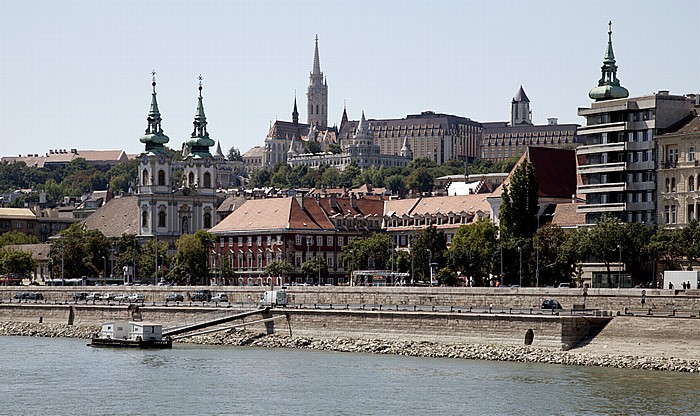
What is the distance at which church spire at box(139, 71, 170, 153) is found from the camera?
185875mm

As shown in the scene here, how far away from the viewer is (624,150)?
106750 mm

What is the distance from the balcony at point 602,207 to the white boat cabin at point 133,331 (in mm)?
35311

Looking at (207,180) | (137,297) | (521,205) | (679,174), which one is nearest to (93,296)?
(137,297)

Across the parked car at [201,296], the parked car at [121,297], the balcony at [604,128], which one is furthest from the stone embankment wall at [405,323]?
the balcony at [604,128]

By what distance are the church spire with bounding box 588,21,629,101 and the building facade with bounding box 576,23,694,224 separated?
76 millimetres

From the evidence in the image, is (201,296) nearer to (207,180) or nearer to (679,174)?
(679,174)

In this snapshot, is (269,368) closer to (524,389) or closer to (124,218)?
(524,389)

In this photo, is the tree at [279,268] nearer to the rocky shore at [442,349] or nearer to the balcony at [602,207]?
the rocky shore at [442,349]

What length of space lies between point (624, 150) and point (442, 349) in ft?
102

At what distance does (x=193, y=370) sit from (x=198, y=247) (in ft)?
243

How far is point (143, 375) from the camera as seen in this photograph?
74.7 meters

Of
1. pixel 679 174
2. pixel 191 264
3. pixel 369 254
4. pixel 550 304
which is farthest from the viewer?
pixel 191 264

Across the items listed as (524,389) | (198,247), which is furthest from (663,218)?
(198,247)

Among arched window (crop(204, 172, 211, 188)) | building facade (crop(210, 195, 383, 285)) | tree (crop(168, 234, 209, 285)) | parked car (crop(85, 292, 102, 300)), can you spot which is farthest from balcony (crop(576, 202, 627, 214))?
arched window (crop(204, 172, 211, 188))
